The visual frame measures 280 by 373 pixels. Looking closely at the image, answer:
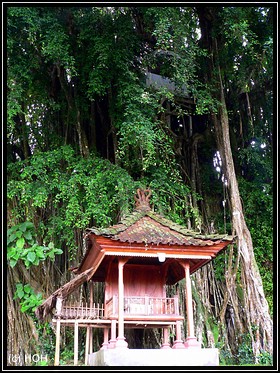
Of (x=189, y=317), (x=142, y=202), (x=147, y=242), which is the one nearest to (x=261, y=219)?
(x=142, y=202)

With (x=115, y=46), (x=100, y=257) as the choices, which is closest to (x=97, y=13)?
(x=115, y=46)

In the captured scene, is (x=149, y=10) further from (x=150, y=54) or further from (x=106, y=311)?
(x=106, y=311)

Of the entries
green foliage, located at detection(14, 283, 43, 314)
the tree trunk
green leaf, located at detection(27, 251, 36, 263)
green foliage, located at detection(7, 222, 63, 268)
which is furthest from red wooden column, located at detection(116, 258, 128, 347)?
the tree trunk

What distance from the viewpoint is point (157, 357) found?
5.70m

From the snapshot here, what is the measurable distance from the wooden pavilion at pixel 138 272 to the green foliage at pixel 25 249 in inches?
34.7

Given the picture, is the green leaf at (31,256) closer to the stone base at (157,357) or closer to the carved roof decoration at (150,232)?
the carved roof decoration at (150,232)

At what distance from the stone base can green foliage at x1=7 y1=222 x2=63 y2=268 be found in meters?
2.23

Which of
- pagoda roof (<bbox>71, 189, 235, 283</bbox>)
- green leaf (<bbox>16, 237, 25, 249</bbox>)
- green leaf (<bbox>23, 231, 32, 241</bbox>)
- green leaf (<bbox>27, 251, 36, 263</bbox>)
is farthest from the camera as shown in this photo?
green leaf (<bbox>23, 231, 32, 241</bbox>)

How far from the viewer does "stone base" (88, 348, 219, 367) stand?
5.60 m

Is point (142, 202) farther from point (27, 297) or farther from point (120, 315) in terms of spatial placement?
point (27, 297)

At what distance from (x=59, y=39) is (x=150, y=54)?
7.03 ft

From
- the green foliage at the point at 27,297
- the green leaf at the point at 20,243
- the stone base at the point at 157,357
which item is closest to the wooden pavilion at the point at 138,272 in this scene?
the stone base at the point at 157,357

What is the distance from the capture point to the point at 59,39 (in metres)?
7.98

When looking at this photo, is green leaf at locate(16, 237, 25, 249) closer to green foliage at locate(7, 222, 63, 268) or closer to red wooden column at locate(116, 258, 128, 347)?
green foliage at locate(7, 222, 63, 268)
